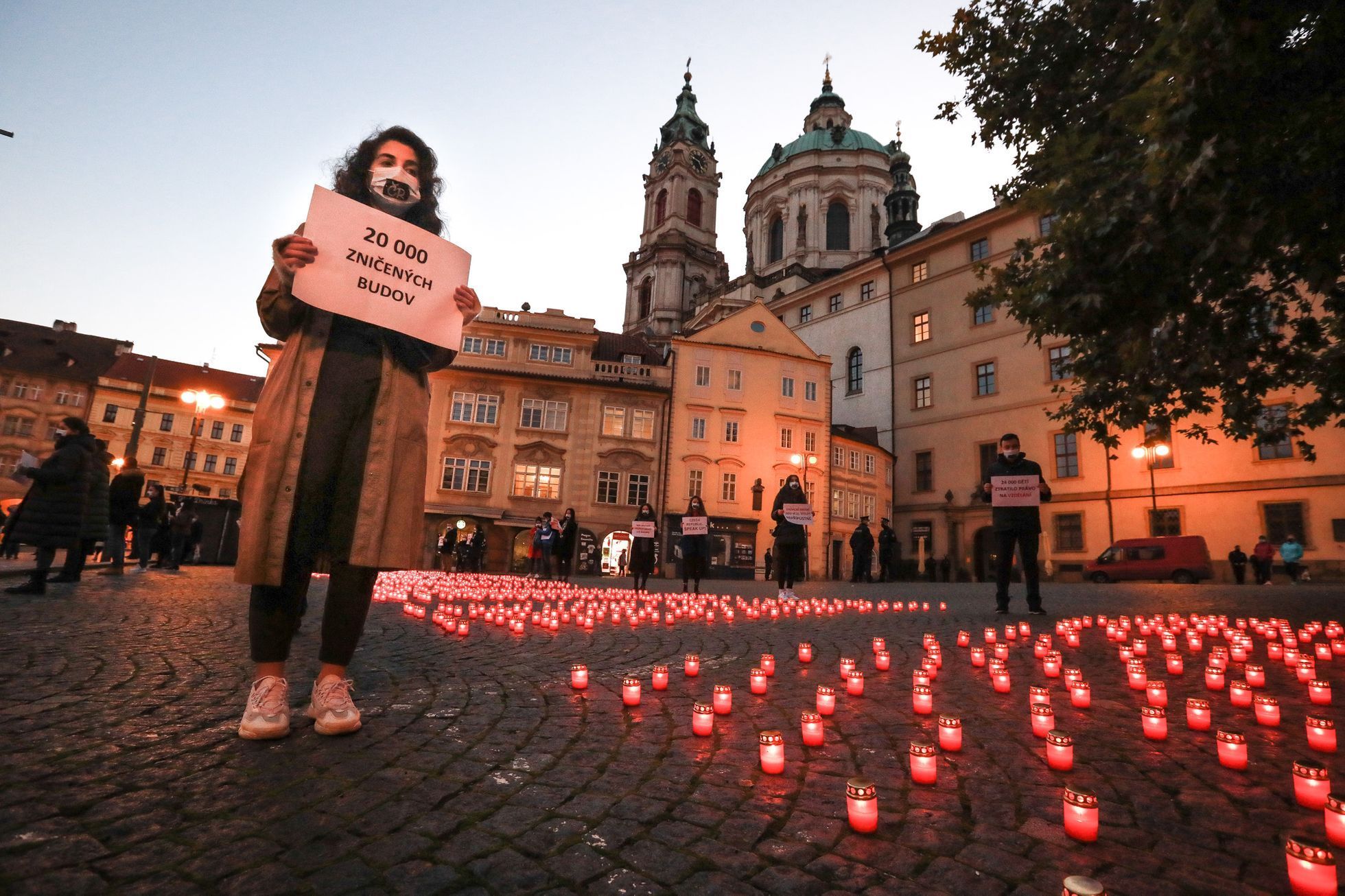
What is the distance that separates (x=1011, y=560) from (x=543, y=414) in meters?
28.1

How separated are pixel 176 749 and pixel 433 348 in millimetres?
1976

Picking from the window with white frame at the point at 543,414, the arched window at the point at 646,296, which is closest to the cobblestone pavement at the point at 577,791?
the window with white frame at the point at 543,414

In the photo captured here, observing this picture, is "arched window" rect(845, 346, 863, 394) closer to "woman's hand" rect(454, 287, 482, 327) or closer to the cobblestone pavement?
the cobblestone pavement

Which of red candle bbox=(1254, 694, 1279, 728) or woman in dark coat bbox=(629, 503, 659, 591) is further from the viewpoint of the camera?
woman in dark coat bbox=(629, 503, 659, 591)

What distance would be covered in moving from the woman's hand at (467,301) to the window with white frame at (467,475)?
31044 mm

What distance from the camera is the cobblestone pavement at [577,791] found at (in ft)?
5.98

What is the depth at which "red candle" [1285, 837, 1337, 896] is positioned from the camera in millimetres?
1608

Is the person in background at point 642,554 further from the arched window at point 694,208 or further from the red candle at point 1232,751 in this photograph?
the arched window at point 694,208

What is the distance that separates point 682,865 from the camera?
1889 mm

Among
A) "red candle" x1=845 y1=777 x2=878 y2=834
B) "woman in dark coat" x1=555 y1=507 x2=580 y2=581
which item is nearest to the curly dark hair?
"red candle" x1=845 y1=777 x2=878 y2=834

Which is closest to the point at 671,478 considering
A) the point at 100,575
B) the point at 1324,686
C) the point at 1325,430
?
the point at 100,575

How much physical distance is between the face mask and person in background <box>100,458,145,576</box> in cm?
1123

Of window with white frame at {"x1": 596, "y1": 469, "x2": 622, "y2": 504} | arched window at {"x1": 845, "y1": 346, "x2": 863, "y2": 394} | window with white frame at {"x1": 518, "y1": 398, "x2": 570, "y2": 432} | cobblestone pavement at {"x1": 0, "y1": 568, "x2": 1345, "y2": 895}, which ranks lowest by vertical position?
cobblestone pavement at {"x1": 0, "y1": 568, "x2": 1345, "y2": 895}

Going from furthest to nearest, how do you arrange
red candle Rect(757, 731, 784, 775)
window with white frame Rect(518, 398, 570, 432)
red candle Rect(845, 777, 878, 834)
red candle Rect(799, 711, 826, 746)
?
1. window with white frame Rect(518, 398, 570, 432)
2. red candle Rect(799, 711, 826, 746)
3. red candle Rect(757, 731, 784, 775)
4. red candle Rect(845, 777, 878, 834)
